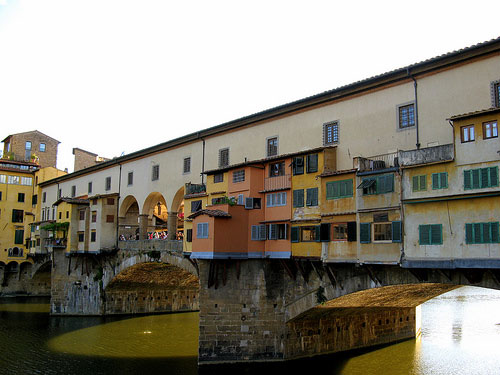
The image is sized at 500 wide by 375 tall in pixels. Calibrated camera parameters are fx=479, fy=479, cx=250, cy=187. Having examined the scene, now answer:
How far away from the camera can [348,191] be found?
2206 centimetres

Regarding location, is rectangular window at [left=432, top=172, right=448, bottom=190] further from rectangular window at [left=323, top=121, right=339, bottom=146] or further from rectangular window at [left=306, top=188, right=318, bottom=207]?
rectangular window at [left=323, top=121, right=339, bottom=146]

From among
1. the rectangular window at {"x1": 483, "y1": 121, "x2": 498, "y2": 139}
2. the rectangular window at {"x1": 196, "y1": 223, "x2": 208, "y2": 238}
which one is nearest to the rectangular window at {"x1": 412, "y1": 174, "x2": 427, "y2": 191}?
the rectangular window at {"x1": 483, "y1": 121, "x2": 498, "y2": 139}

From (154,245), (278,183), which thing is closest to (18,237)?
(154,245)

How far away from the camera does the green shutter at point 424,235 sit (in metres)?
18.8

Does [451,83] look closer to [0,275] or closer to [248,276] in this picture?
[248,276]

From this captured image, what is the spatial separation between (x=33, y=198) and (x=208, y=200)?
152ft

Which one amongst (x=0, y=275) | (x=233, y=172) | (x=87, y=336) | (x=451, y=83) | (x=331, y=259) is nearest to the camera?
(x=451, y=83)

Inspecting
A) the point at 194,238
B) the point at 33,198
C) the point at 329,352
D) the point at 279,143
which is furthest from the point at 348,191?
the point at 33,198

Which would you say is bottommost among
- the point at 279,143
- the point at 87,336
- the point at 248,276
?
the point at 87,336

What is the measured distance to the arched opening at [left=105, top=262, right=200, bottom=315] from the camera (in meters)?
44.4

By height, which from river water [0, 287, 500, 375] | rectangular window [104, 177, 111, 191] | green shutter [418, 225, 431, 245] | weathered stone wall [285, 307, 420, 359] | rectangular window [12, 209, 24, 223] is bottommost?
river water [0, 287, 500, 375]

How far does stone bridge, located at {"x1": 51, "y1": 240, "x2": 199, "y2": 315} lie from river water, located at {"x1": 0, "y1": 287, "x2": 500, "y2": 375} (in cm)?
194

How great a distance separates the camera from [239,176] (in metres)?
27.5

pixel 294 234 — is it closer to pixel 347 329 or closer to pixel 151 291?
pixel 347 329
